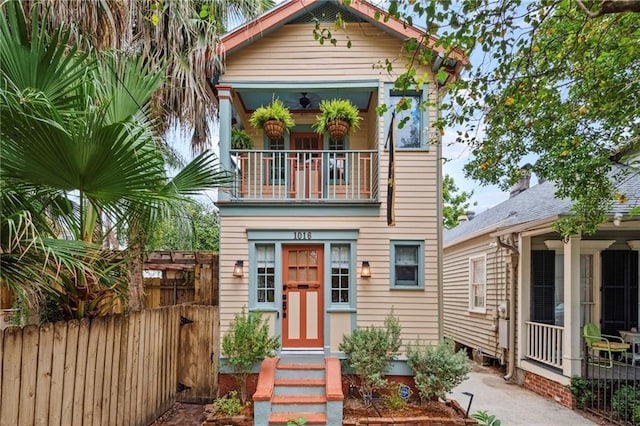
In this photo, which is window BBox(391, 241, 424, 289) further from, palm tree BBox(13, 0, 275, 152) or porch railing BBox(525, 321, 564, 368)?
palm tree BBox(13, 0, 275, 152)

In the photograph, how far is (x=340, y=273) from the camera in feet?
23.1

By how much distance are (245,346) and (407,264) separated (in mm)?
3236

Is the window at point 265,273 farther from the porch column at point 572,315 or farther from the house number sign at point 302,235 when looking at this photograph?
the porch column at point 572,315

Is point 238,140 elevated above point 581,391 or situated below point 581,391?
above

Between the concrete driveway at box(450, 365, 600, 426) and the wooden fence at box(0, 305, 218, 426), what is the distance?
4.71m

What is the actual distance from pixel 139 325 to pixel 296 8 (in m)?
6.08

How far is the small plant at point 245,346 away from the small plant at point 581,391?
5.20 m

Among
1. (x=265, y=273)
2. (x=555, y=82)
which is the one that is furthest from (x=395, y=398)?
(x=555, y=82)

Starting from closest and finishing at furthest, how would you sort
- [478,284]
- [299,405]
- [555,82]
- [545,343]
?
[555,82] → [299,405] → [545,343] → [478,284]

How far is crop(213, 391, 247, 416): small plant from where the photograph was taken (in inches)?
228

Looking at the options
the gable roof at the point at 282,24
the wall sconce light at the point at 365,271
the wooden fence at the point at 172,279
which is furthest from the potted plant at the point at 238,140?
the wall sconce light at the point at 365,271

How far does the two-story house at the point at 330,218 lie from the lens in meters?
6.86

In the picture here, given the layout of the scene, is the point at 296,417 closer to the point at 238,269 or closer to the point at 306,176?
the point at 238,269

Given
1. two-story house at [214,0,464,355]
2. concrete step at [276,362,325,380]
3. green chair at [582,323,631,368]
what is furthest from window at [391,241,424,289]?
green chair at [582,323,631,368]
